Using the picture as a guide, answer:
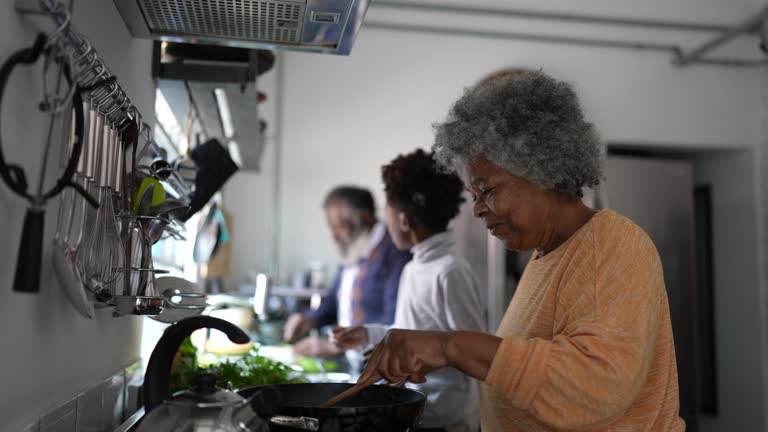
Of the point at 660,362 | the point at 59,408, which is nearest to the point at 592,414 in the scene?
the point at 660,362

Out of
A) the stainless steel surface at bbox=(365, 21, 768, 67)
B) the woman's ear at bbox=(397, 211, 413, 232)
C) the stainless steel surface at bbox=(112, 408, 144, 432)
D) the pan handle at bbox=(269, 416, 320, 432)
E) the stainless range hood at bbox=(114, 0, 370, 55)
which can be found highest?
the stainless steel surface at bbox=(365, 21, 768, 67)

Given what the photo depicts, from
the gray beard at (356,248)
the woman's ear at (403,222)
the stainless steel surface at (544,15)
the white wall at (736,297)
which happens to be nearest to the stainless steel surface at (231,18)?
the woman's ear at (403,222)

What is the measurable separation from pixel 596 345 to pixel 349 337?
1.04m

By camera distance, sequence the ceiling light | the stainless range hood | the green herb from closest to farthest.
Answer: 1. the stainless range hood
2. the green herb
3. the ceiling light

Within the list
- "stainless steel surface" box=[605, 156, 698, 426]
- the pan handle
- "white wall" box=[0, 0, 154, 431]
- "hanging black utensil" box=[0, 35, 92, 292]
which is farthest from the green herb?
"stainless steel surface" box=[605, 156, 698, 426]

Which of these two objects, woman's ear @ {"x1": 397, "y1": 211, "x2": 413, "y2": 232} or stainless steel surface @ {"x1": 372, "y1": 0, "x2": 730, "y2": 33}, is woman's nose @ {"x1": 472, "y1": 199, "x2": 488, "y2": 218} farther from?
stainless steel surface @ {"x1": 372, "y1": 0, "x2": 730, "y2": 33}

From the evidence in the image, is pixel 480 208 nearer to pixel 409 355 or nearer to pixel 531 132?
pixel 531 132

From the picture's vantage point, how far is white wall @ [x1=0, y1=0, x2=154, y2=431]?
0.72m

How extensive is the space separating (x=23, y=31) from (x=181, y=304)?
57 centimetres

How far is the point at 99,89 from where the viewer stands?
0.90m

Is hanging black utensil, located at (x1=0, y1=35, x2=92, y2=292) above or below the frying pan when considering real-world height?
above

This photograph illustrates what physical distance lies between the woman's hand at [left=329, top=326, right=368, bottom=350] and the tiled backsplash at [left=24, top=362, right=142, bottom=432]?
1.79 ft

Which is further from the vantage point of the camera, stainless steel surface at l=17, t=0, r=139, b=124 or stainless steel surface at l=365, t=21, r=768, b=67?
stainless steel surface at l=365, t=21, r=768, b=67

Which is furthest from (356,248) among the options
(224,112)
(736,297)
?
(736,297)
